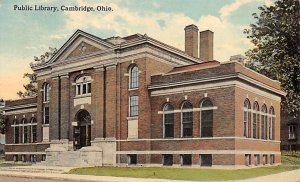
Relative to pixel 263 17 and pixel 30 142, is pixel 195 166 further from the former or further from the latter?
pixel 30 142

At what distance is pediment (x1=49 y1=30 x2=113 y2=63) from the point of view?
3297 centimetres

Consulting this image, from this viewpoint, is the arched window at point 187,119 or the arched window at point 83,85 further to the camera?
the arched window at point 83,85

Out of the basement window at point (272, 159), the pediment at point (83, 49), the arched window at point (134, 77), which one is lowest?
the basement window at point (272, 159)

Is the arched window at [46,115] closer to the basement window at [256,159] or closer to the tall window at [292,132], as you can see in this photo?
the basement window at [256,159]

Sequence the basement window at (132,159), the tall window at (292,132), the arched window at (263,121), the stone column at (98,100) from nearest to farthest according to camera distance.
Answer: the arched window at (263,121) → the basement window at (132,159) → the stone column at (98,100) → the tall window at (292,132)

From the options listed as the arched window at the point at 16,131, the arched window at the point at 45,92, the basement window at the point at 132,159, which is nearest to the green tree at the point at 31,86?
the arched window at the point at 16,131

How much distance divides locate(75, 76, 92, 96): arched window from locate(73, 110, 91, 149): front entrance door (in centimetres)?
151

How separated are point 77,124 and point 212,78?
501 inches

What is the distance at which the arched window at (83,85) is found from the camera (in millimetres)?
34094

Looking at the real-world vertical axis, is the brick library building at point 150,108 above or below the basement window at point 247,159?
above

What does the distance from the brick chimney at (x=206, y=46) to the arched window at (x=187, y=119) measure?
1322 cm

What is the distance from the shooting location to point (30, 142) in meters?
40.9

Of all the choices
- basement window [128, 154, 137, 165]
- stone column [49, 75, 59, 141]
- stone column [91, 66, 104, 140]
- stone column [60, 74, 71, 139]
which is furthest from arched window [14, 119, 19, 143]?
basement window [128, 154, 137, 165]

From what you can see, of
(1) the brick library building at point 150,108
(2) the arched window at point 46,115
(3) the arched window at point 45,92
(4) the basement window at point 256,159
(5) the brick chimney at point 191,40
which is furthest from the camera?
(5) the brick chimney at point 191,40
